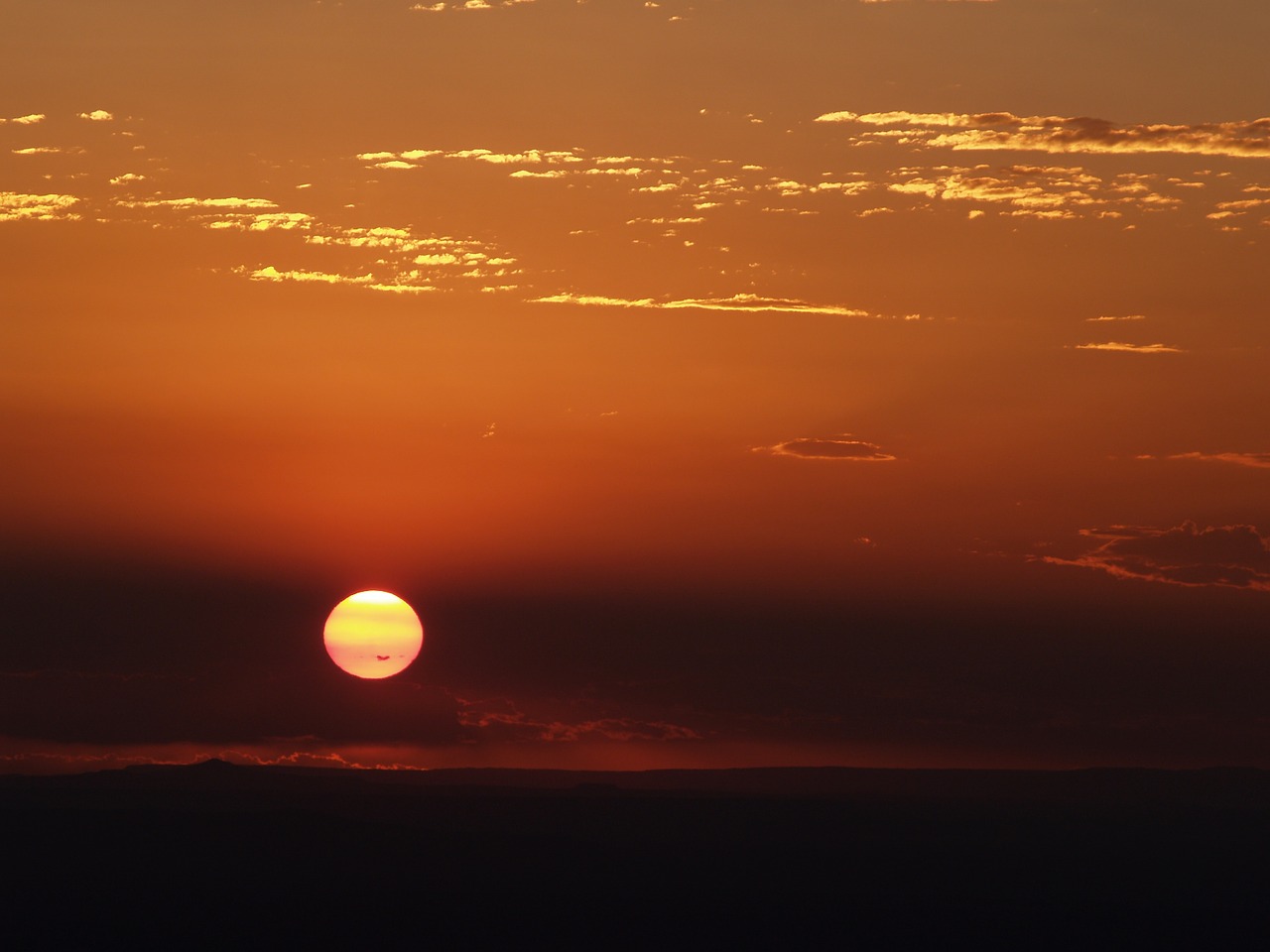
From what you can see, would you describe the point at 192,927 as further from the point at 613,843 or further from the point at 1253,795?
the point at 1253,795

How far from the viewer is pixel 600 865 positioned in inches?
3733

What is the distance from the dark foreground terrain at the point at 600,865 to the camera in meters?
81.7

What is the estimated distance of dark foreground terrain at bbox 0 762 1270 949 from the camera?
81.7 m

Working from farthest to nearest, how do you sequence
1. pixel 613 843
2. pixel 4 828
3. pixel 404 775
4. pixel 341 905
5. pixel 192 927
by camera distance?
pixel 404 775, pixel 613 843, pixel 4 828, pixel 341 905, pixel 192 927

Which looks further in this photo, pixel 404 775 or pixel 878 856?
pixel 404 775

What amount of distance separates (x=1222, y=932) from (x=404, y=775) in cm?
6715

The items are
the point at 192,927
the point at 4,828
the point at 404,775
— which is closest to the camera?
the point at 192,927

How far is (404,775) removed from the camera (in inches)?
4931

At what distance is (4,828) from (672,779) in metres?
57.0

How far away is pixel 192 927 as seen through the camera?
77.8 metres

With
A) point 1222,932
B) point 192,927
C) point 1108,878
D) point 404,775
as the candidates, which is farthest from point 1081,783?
point 192,927

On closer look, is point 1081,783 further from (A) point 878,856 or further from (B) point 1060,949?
(B) point 1060,949

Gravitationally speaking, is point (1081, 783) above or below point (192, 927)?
above

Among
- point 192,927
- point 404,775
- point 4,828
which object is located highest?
point 404,775
